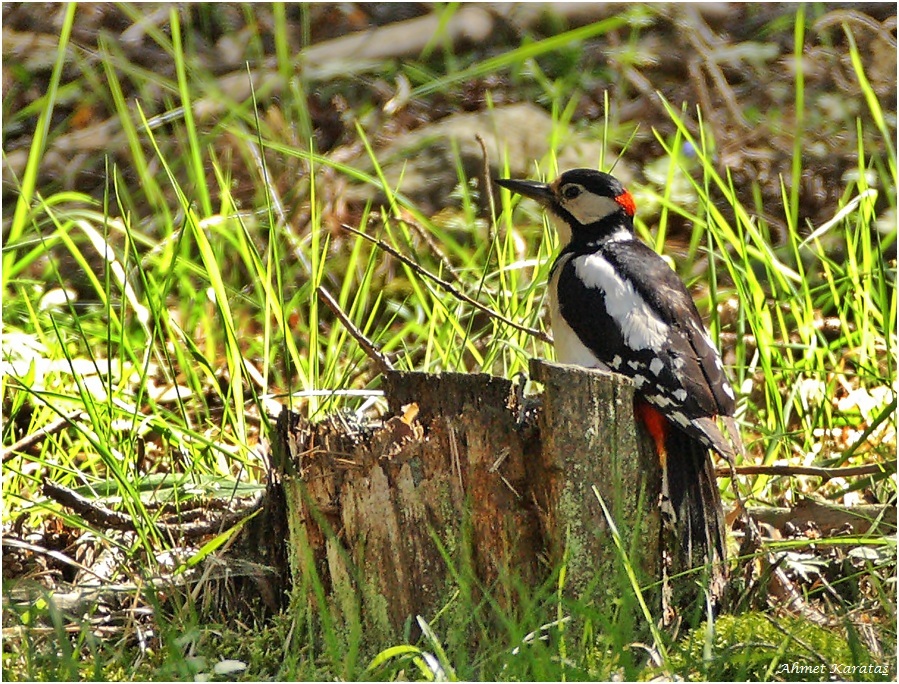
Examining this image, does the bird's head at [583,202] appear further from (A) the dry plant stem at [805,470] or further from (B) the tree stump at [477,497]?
(B) the tree stump at [477,497]

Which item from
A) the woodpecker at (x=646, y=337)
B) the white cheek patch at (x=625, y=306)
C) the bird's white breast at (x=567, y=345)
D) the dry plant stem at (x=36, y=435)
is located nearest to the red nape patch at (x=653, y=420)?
the woodpecker at (x=646, y=337)

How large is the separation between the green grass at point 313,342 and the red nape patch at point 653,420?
409mm

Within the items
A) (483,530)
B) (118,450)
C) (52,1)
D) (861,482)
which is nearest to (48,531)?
(118,450)

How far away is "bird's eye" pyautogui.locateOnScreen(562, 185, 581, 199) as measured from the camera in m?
3.61

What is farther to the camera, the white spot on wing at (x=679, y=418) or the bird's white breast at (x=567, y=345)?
the bird's white breast at (x=567, y=345)

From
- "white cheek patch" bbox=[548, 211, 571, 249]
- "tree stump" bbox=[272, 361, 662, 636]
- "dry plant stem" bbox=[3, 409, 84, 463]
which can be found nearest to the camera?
"tree stump" bbox=[272, 361, 662, 636]

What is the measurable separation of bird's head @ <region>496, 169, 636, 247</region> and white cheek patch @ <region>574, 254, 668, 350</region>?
1.00 ft

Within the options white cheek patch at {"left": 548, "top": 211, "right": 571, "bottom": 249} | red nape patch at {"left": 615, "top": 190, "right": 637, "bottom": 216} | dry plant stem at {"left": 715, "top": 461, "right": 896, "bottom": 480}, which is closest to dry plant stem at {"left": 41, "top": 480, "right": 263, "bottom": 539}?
dry plant stem at {"left": 715, "top": 461, "right": 896, "bottom": 480}

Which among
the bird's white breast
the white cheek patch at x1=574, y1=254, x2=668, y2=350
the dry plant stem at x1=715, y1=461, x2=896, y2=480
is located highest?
the white cheek patch at x1=574, y1=254, x2=668, y2=350

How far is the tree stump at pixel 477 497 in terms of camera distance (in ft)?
8.20

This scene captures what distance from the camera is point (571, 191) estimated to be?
363 centimetres

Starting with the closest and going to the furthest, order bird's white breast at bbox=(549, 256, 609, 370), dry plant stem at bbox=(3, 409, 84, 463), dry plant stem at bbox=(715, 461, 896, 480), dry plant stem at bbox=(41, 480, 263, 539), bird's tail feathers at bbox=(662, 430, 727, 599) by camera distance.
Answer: bird's tail feathers at bbox=(662, 430, 727, 599) → dry plant stem at bbox=(715, 461, 896, 480) → dry plant stem at bbox=(41, 480, 263, 539) → bird's white breast at bbox=(549, 256, 609, 370) → dry plant stem at bbox=(3, 409, 84, 463)

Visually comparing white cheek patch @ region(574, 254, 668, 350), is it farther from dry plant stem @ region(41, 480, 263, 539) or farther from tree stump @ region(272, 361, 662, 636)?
dry plant stem @ region(41, 480, 263, 539)

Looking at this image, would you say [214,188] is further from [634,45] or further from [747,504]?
[747,504]
